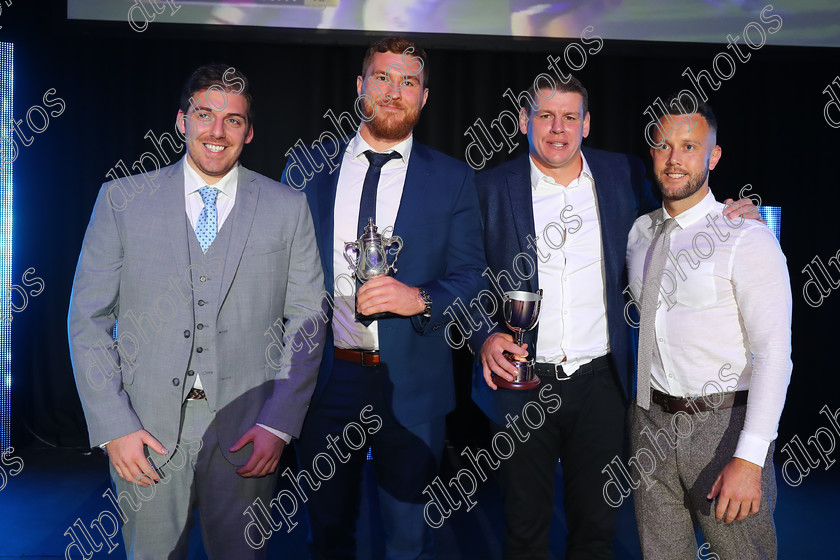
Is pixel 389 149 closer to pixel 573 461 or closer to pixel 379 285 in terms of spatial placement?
pixel 379 285

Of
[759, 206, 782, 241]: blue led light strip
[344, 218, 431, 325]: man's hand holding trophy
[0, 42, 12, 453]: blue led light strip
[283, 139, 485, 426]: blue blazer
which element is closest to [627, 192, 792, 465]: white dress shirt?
[283, 139, 485, 426]: blue blazer

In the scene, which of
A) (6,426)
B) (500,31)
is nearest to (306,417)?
(500,31)

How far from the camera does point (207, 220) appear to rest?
1916mm

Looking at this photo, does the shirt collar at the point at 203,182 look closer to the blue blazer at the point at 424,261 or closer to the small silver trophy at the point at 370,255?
the blue blazer at the point at 424,261

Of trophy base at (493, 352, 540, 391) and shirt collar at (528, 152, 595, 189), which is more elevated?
shirt collar at (528, 152, 595, 189)

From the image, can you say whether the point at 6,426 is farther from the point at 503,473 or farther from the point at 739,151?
the point at 739,151

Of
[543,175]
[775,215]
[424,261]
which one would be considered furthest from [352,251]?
[775,215]

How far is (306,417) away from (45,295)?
317cm

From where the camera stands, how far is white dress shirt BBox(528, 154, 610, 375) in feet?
7.37

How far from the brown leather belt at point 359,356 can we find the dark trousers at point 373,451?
0.02 metres

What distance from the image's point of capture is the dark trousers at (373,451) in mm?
2076

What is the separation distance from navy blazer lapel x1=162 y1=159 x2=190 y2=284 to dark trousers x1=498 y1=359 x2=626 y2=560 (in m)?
1.16

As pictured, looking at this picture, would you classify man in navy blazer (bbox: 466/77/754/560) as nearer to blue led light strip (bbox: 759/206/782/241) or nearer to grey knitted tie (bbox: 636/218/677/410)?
grey knitted tie (bbox: 636/218/677/410)

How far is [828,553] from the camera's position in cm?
321
